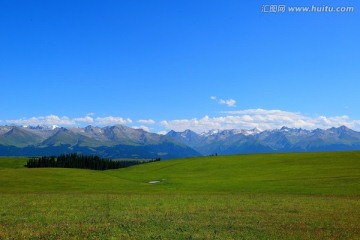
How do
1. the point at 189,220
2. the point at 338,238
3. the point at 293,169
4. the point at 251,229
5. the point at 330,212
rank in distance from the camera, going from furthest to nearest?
the point at 293,169 < the point at 330,212 < the point at 189,220 < the point at 251,229 < the point at 338,238

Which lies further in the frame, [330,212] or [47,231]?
[330,212]

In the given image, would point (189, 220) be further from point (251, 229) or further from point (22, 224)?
point (22, 224)

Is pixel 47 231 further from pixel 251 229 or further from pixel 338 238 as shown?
pixel 338 238

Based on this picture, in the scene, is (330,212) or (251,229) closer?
(251,229)

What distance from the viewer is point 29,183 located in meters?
91.0

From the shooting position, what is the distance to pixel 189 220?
36031 millimetres

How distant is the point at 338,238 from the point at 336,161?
4128 inches

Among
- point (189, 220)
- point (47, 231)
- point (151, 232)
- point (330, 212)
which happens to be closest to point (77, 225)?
point (47, 231)

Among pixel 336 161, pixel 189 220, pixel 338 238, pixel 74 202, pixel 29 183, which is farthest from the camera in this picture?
pixel 336 161

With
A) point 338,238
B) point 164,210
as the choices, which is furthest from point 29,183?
point 338,238

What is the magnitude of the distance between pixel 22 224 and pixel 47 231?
180 inches

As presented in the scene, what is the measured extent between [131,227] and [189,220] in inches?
255

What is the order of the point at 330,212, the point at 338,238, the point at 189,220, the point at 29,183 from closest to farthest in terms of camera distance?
the point at 338,238 → the point at 189,220 → the point at 330,212 → the point at 29,183

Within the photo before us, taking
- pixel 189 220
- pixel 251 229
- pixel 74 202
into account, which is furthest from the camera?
pixel 74 202
